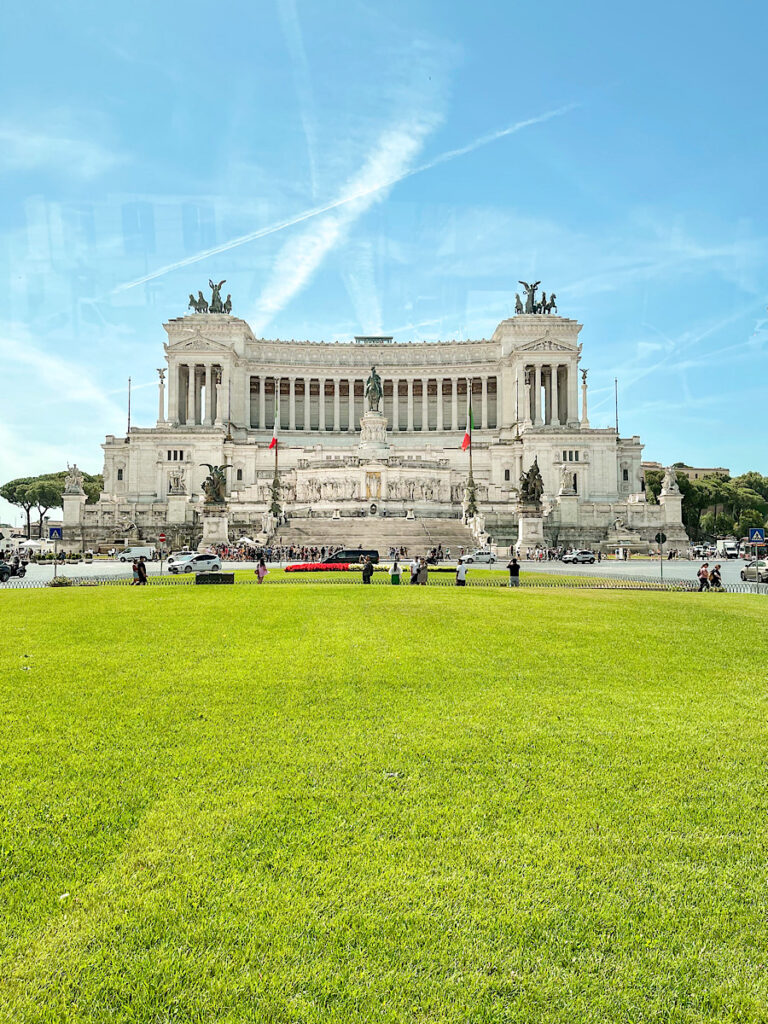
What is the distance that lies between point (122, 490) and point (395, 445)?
3743 centimetres

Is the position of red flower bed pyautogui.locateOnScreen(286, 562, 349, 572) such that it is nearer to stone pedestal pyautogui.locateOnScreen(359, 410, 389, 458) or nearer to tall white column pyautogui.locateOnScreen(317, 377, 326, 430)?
stone pedestal pyautogui.locateOnScreen(359, 410, 389, 458)

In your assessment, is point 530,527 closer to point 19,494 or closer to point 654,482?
point 654,482

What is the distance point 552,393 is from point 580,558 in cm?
4960

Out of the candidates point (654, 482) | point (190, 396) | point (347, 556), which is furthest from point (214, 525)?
point (654, 482)

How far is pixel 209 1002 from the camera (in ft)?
13.1

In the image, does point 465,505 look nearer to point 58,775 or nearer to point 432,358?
point 432,358

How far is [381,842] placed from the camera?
577 cm

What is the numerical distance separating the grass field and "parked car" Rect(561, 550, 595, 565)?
41.4m

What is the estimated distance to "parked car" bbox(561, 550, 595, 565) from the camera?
52719 mm

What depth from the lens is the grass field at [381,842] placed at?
415 centimetres

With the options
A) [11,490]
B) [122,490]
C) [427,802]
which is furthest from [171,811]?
[11,490]

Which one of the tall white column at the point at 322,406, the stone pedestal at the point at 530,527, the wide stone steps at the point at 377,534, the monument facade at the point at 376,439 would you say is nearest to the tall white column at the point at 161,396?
the monument facade at the point at 376,439

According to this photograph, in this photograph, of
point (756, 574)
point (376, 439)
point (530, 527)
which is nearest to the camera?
point (756, 574)

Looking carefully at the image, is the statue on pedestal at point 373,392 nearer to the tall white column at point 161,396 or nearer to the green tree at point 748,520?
the tall white column at point 161,396
